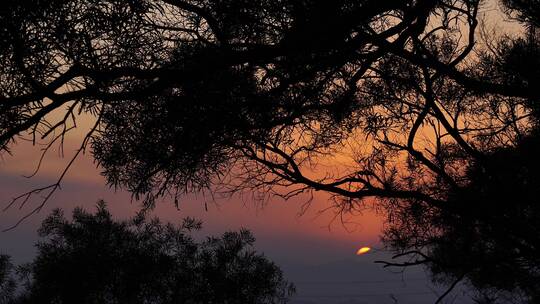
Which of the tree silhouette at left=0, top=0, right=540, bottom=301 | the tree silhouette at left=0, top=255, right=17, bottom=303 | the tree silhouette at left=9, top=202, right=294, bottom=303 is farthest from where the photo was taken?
the tree silhouette at left=0, top=255, right=17, bottom=303

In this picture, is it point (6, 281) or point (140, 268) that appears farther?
point (6, 281)

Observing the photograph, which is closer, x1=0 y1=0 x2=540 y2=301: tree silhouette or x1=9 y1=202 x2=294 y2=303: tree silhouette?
x1=0 y1=0 x2=540 y2=301: tree silhouette

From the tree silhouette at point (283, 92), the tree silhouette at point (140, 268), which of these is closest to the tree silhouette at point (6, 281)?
the tree silhouette at point (140, 268)

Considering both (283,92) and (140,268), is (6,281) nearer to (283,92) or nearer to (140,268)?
(140,268)

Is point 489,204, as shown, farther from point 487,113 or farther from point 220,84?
point 220,84

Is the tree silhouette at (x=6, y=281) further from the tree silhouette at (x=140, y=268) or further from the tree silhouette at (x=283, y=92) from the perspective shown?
the tree silhouette at (x=283, y=92)

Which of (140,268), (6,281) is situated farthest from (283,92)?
(6,281)

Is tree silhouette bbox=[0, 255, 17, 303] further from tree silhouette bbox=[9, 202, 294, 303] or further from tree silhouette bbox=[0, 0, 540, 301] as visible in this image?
tree silhouette bbox=[0, 0, 540, 301]

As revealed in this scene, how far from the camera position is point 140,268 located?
555 inches

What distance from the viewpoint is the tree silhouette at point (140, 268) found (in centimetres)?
1346

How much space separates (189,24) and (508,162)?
471 cm

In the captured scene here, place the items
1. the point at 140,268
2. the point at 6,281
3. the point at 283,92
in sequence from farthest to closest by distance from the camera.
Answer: the point at 6,281 → the point at 140,268 → the point at 283,92

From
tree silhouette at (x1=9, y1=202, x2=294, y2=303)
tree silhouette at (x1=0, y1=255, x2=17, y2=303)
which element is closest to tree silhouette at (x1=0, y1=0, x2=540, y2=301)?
tree silhouette at (x1=9, y1=202, x2=294, y2=303)

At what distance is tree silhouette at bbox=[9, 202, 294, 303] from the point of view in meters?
13.5
